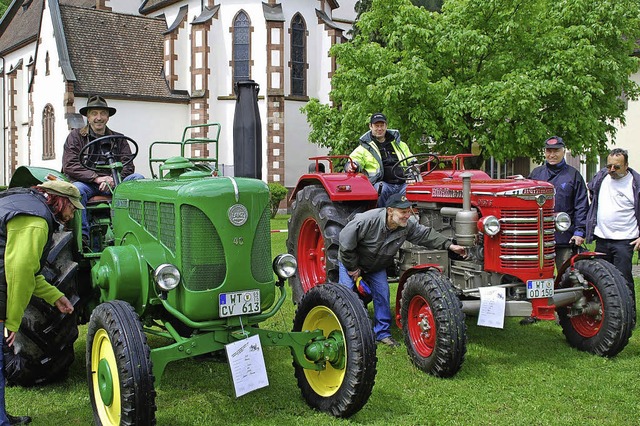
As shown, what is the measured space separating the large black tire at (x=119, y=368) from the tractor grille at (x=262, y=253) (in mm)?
774

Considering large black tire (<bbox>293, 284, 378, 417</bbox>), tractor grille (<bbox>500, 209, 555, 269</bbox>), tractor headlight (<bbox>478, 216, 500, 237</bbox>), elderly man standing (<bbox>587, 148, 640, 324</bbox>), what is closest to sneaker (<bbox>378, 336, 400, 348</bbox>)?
tractor grille (<bbox>500, 209, 555, 269</bbox>)

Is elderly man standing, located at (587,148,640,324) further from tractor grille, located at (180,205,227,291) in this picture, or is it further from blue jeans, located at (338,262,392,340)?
tractor grille, located at (180,205,227,291)

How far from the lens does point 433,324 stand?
5086 millimetres

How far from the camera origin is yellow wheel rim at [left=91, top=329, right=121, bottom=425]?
3.77m

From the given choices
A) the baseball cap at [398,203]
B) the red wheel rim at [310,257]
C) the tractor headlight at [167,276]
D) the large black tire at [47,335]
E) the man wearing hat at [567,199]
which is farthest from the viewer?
the red wheel rim at [310,257]

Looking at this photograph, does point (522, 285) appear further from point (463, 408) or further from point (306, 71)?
point (306, 71)

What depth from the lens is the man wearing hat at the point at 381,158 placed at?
21.8ft

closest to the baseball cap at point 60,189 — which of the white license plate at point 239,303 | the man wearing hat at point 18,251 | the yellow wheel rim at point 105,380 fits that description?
the man wearing hat at point 18,251

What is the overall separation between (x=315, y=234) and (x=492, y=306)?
2829mm

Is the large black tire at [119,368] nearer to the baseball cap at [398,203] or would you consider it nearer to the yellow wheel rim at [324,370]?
the yellow wheel rim at [324,370]

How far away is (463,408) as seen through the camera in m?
4.42

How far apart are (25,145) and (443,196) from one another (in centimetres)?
3552

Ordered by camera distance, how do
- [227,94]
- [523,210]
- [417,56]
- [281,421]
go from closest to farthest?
[281,421] < [523,210] < [417,56] < [227,94]

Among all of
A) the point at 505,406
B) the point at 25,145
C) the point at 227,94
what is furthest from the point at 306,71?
the point at 505,406
